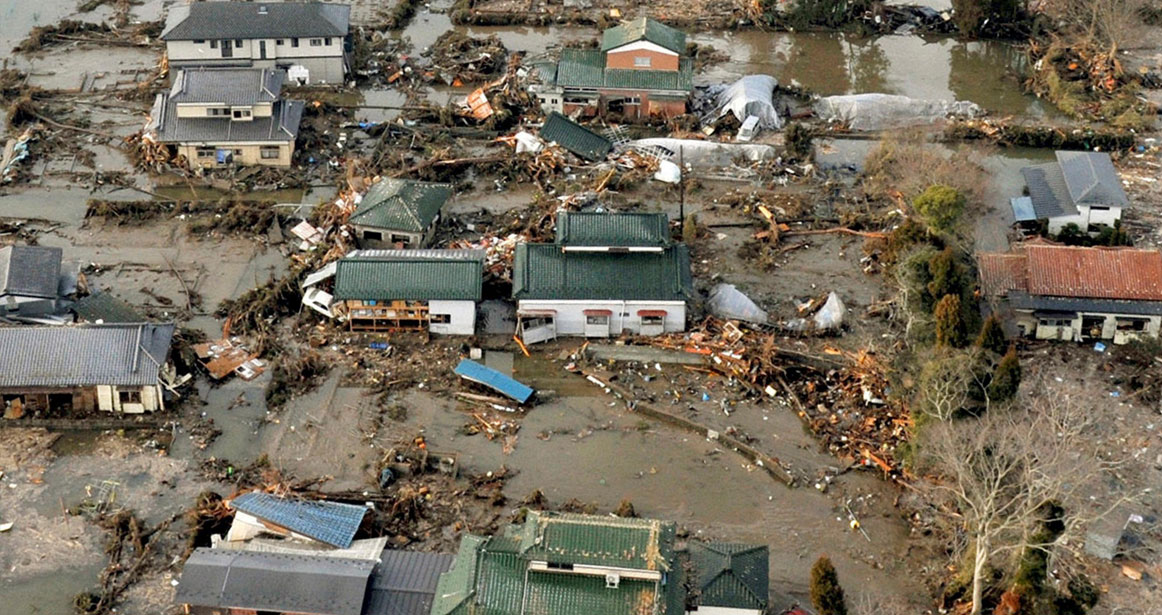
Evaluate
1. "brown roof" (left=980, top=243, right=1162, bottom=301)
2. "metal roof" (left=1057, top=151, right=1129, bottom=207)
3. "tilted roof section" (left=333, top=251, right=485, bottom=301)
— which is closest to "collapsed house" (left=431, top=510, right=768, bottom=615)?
"tilted roof section" (left=333, top=251, right=485, bottom=301)

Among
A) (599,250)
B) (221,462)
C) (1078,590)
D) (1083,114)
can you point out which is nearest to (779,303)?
(599,250)

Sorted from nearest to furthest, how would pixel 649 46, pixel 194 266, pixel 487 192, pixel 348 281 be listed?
pixel 348 281, pixel 194 266, pixel 487 192, pixel 649 46

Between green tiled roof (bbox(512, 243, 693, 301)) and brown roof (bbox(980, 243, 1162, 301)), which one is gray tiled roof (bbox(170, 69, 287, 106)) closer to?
green tiled roof (bbox(512, 243, 693, 301))

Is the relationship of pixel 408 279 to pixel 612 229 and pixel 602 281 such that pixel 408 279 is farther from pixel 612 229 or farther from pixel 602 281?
pixel 612 229

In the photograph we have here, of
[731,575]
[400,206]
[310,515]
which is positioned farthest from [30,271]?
[731,575]

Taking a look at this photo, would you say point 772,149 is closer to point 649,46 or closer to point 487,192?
point 649,46

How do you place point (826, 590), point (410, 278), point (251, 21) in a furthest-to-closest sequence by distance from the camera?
point (251, 21) → point (410, 278) → point (826, 590)
